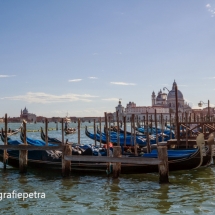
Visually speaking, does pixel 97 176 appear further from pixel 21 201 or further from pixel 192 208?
pixel 192 208

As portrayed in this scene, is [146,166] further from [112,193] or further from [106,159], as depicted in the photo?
[112,193]

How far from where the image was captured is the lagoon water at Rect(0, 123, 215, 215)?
17.7 ft

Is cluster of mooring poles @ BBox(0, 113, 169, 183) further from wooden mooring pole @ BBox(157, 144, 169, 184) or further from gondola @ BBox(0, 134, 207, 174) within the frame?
gondola @ BBox(0, 134, 207, 174)

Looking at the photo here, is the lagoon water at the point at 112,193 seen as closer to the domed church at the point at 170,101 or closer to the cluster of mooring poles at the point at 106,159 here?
the cluster of mooring poles at the point at 106,159

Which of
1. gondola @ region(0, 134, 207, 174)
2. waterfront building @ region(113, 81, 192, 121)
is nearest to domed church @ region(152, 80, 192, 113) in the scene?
waterfront building @ region(113, 81, 192, 121)

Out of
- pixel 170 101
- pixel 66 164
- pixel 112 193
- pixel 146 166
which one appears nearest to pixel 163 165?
pixel 112 193

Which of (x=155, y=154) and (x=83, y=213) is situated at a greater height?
(x=155, y=154)

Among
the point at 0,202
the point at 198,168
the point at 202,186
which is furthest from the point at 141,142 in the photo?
the point at 0,202

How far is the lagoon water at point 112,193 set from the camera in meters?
5.41

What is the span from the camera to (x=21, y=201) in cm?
588

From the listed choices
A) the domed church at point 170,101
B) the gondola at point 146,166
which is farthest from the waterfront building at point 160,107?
the gondola at point 146,166

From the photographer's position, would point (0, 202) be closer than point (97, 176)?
Yes

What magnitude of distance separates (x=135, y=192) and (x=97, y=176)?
1.77m

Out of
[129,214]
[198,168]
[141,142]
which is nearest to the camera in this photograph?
[129,214]
